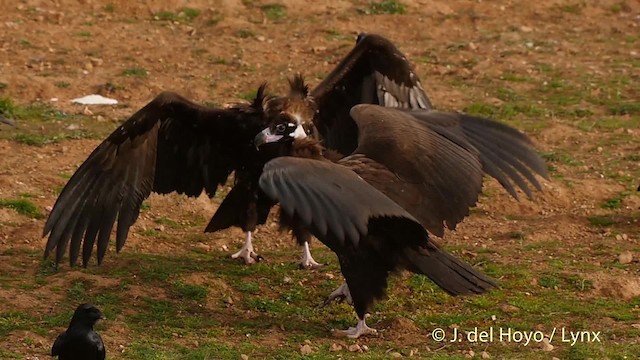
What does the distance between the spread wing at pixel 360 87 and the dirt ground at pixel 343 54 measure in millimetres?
1022

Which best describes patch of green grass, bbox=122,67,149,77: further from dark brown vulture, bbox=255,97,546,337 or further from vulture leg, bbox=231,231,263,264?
dark brown vulture, bbox=255,97,546,337

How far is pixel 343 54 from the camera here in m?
14.8

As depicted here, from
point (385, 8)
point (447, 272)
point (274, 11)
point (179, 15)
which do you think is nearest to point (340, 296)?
point (447, 272)

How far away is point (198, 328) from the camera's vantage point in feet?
24.8

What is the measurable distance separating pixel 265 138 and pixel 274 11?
8.44 metres

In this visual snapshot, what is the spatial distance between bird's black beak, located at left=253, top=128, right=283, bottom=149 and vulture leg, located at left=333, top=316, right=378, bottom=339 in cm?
157

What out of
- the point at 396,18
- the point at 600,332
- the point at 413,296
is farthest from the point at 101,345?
the point at 396,18

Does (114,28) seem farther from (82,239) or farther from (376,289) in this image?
(376,289)

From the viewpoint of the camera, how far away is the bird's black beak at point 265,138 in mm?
8430

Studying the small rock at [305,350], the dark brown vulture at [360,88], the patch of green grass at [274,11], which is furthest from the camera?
the patch of green grass at [274,11]

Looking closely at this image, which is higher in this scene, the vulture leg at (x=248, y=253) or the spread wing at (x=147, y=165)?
the spread wing at (x=147, y=165)

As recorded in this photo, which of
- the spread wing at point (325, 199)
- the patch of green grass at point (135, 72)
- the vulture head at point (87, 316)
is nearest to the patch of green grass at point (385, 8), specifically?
the patch of green grass at point (135, 72)

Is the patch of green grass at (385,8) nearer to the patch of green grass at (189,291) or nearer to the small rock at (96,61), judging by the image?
the small rock at (96,61)

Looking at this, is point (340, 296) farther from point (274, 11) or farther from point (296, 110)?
point (274, 11)
